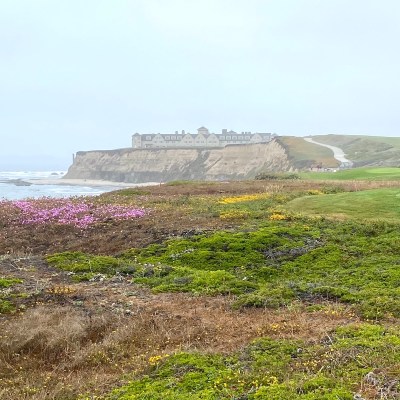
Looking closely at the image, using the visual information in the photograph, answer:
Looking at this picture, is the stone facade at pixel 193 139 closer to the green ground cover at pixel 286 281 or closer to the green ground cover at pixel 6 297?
the green ground cover at pixel 286 281

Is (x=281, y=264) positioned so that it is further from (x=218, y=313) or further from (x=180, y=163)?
(x=180, y=163)

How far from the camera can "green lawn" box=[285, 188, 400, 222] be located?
65.9 feet

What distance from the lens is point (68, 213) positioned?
23.6 meters

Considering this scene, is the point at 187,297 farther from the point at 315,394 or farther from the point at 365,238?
the point at 365,238

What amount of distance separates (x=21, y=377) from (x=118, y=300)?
12.9 ft

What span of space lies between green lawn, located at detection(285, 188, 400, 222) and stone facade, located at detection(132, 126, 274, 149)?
6316 inches

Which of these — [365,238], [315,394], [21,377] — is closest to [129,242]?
[365,238]

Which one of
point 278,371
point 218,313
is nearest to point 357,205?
point 218,313

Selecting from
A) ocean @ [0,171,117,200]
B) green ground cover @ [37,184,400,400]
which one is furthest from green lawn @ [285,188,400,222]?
ocean @ [0,171,117,200]

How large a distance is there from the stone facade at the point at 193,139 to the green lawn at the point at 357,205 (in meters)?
160

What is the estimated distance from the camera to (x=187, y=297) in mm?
11625

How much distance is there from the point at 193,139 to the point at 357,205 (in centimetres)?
16695

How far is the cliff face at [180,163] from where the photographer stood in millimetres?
120012

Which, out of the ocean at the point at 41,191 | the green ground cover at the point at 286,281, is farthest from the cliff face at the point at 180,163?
the green ground cover at the point at 286,281
